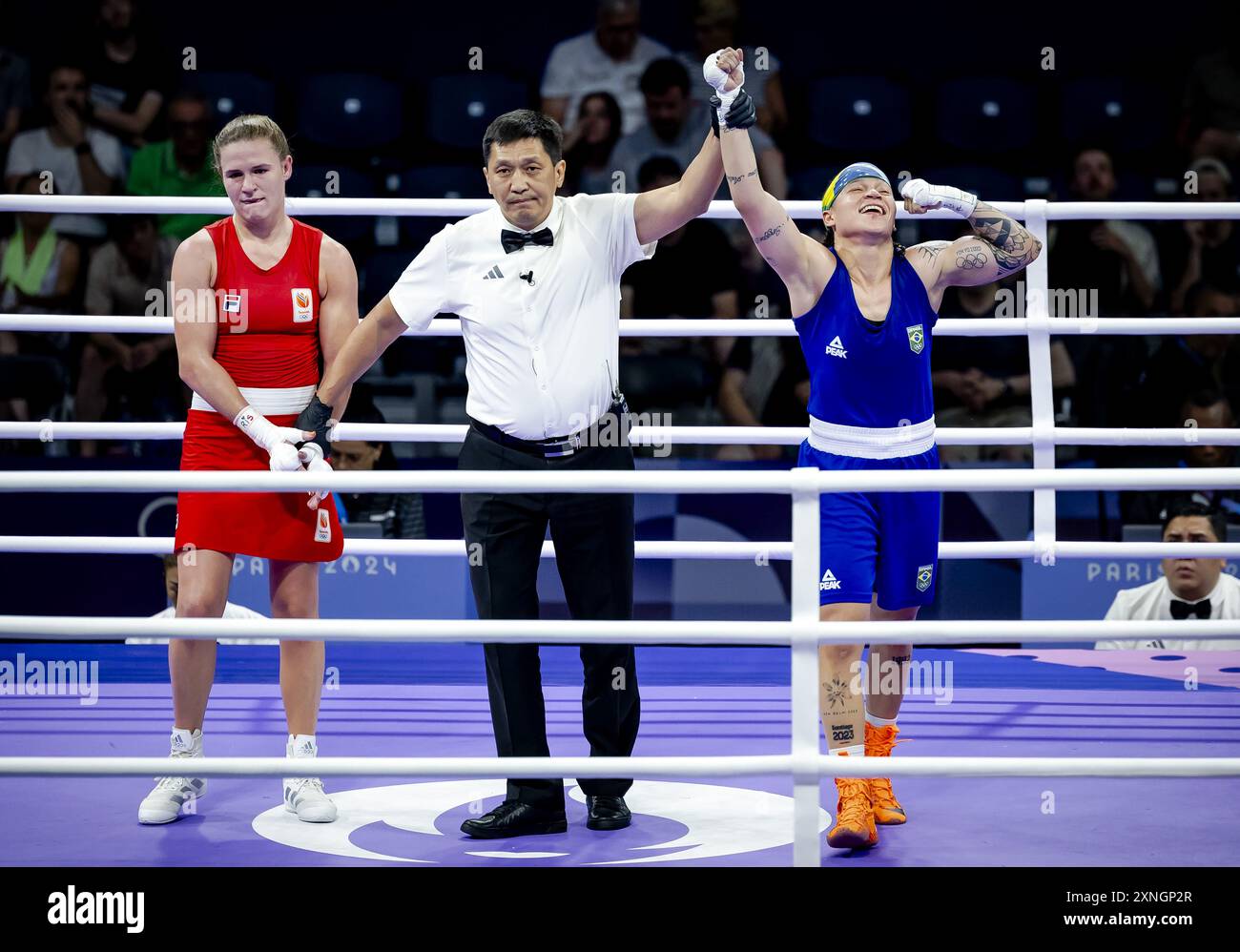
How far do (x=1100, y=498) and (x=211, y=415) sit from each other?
319cm

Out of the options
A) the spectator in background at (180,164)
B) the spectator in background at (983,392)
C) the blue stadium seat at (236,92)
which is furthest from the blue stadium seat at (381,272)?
the spectator in background at (983,392)

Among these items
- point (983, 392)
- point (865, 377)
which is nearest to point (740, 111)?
point (865, 377)

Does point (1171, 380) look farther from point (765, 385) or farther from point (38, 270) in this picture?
point (38, 270)

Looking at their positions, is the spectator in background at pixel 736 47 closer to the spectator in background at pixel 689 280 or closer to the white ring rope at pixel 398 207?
the spectator in background at pixel 689 280

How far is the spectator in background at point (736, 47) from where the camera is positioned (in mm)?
6457

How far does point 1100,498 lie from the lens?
510 centimetres

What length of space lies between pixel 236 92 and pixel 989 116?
352 centimetres

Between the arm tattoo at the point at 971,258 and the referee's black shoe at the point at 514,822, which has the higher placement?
the arm tattoo at the point at 971,258

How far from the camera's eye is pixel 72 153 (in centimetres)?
632

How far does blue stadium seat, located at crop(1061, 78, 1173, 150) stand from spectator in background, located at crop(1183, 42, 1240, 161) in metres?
0.20

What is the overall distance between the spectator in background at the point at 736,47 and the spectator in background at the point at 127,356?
244 cm

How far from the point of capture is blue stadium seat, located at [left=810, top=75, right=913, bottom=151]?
6.95 metres

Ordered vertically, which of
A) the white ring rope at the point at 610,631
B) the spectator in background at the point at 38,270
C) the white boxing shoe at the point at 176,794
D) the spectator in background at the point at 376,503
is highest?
the spectator in background at the point at 38,270

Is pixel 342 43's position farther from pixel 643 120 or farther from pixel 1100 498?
pixel 1100 498
